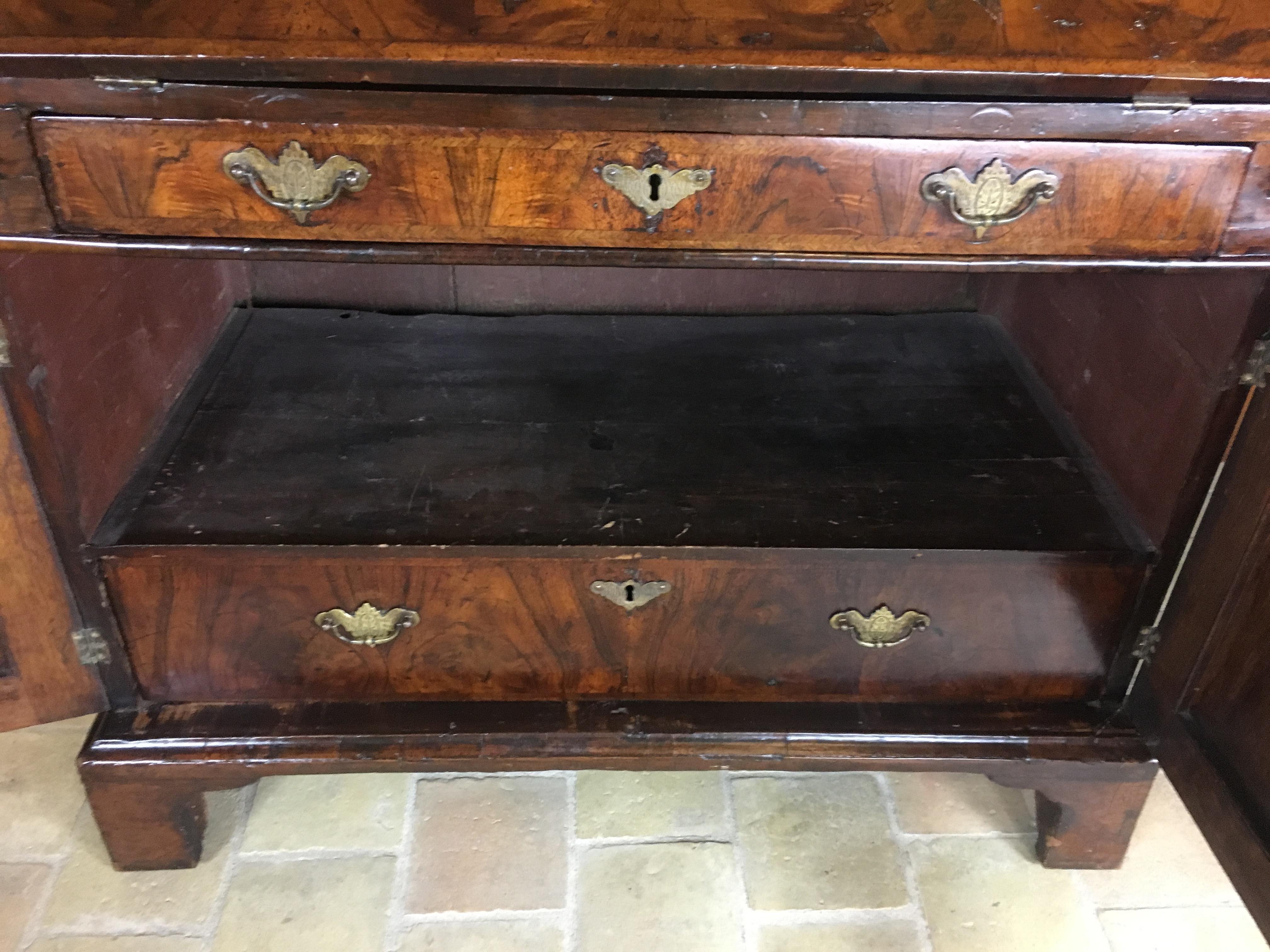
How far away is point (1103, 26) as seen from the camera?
800 millimetres

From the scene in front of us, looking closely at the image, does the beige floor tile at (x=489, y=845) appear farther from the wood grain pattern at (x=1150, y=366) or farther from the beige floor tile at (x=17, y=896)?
the wood grain pattern at (x=1150, y=366)

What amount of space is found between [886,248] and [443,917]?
0.88m

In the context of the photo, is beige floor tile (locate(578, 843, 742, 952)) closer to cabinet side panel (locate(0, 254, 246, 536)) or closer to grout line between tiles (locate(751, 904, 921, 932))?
grout line between tiles (locate(751, 904, 921, 932))

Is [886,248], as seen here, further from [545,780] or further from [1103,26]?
[545,780]

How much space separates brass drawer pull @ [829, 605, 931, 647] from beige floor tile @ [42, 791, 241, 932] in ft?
2.60

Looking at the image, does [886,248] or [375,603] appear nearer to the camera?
[886,248]

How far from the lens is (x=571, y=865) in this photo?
121cm

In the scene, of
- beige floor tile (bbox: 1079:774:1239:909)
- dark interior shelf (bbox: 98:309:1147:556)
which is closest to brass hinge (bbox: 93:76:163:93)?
dark interior shelf (bbox: 98:309:1147:556)

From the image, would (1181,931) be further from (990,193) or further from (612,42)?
(612,42)

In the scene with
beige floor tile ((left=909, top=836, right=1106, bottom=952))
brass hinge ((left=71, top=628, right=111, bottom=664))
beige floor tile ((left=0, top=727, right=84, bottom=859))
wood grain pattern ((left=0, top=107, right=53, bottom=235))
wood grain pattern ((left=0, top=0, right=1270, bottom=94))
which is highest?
wood grain pattern ((left=0, top=0, right=1270, bottom=94))

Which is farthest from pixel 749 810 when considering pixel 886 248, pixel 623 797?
pixel 886 248

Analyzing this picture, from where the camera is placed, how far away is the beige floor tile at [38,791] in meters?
1.23

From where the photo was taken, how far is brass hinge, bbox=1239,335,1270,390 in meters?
0.92

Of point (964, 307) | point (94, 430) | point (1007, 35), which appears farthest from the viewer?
point (964, 307)
